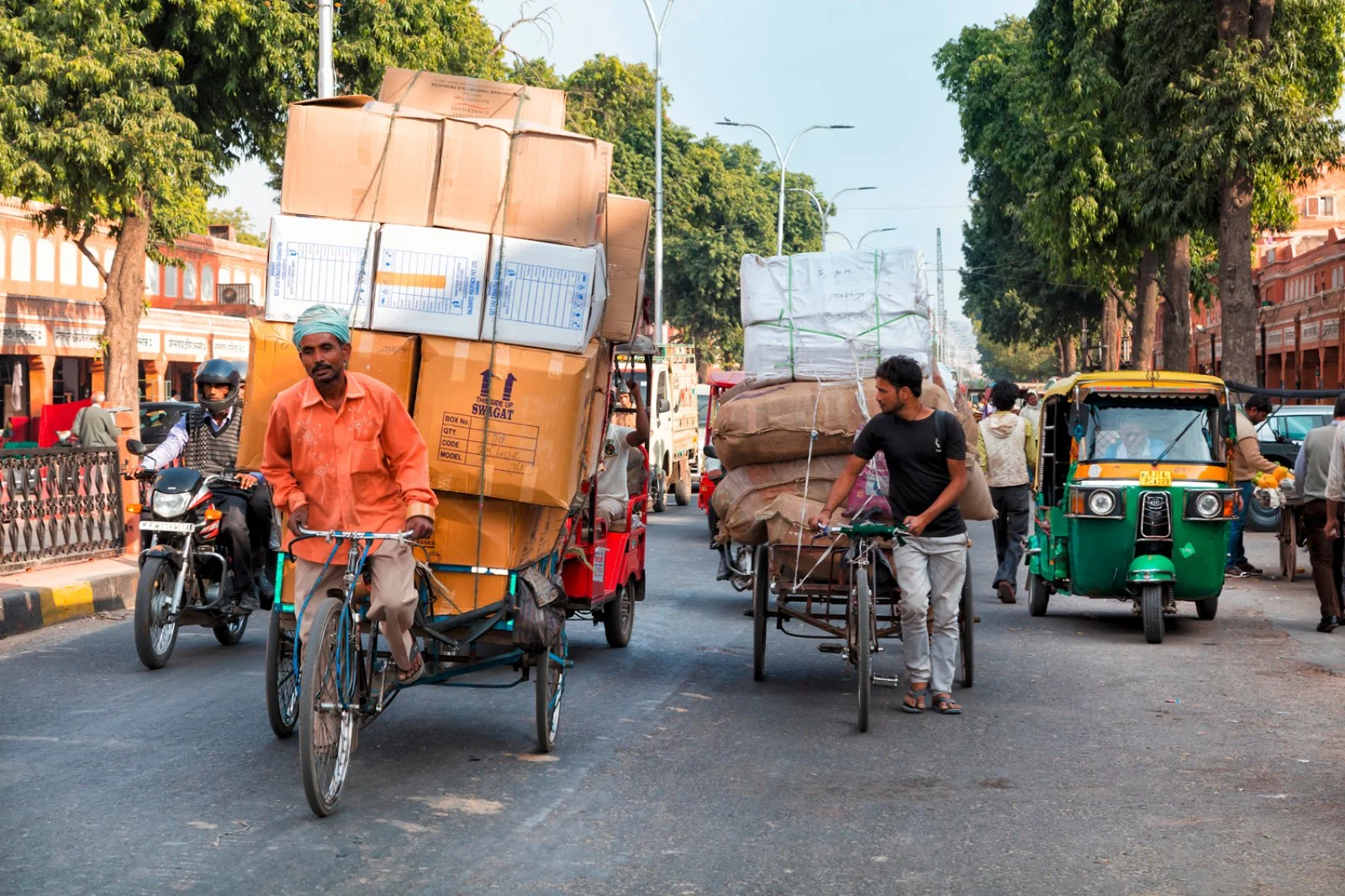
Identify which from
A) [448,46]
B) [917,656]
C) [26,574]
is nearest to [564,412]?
[917,656]

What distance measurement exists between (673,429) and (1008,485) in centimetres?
1474

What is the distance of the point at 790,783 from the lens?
21.8ft

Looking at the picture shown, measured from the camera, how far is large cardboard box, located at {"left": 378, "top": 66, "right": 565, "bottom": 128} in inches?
315

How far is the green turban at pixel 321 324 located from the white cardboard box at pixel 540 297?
933 mm

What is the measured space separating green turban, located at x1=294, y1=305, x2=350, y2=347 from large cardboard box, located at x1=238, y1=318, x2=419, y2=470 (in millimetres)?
728

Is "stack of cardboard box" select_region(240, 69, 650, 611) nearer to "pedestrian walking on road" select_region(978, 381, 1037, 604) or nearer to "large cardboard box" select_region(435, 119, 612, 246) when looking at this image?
"large cardboard box" select_region(435, 119, 612, 246)

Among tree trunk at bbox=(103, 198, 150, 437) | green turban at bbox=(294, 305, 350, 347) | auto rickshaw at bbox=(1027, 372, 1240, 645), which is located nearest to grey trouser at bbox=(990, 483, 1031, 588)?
auto rickshaw at bbox=(1027, 372, 1240, 645)

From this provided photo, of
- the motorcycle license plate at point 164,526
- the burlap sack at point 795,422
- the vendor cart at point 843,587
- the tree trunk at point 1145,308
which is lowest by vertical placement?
the vendor cart at point 843,587

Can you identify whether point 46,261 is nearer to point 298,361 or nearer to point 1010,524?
point 1010,524

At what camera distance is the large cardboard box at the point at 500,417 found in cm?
689

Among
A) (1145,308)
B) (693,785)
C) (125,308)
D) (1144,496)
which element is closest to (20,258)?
(125,308)

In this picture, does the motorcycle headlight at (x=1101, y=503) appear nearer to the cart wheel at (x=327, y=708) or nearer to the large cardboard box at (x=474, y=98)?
the large cardboard box at (x=474, y=98)

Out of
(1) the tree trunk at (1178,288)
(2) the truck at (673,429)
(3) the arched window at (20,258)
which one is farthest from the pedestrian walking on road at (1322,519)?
(3) the arched window at (20,258)

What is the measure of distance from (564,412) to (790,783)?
6.21 ft
